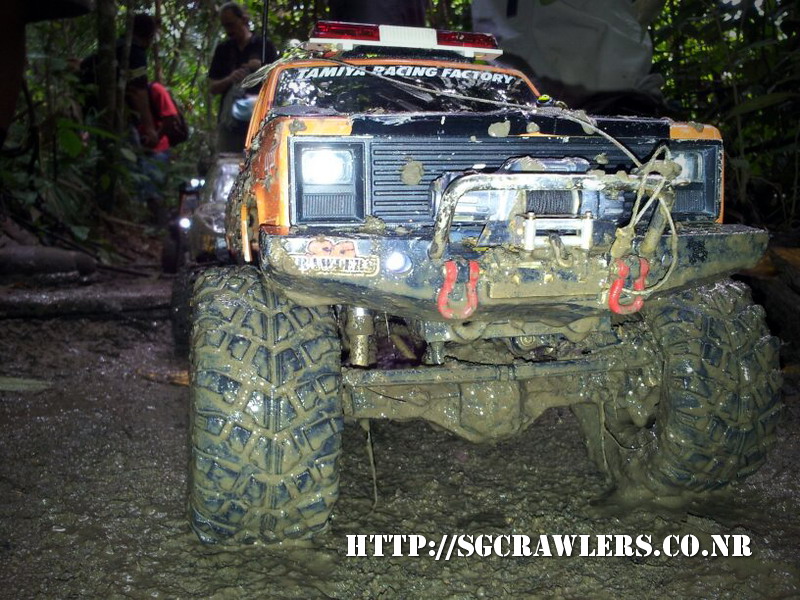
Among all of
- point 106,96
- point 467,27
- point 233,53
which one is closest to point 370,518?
point 233,53

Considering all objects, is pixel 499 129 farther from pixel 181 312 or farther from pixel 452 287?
pixel 181 312

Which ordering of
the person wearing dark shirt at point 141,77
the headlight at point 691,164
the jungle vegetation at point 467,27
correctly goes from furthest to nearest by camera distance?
1. the person wearing dark shirt at point 141,77
2. the jungle vegetation at point 467,27
3. the headlight at point 691,164

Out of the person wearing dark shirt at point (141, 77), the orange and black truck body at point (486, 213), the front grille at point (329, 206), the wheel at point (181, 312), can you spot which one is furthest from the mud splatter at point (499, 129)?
the person wearing dark shirt at point (141, 77)

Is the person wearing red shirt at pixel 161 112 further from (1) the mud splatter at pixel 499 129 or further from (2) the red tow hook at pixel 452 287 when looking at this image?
(2) the red tow hook at pixel 452 287

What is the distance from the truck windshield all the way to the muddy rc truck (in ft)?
1.79

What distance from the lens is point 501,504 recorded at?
10.6ft

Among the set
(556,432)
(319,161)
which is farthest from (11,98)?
(556,432)

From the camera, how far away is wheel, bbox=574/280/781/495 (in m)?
3.00

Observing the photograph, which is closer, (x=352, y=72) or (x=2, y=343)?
(x=352, y=72)

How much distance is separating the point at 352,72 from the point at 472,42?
0.82 meters

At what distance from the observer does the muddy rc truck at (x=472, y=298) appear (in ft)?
8.11

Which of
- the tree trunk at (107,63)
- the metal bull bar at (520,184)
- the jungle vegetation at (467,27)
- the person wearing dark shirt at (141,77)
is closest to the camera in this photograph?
the metal bull bar at (520,184)

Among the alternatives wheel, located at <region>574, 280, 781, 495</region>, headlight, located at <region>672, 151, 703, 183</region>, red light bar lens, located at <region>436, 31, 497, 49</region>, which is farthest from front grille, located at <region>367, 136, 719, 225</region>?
red light bar lens, located at <region>436, 31, 497, 49</region>

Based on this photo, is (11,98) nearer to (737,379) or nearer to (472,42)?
(472,42)
